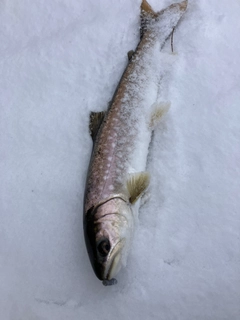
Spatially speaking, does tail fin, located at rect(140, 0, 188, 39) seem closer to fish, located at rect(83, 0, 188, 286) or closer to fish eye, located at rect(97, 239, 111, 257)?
fish, located at rect(83, 0, 188, 286)

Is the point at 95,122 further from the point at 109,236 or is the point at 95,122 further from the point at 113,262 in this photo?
the point at 113,262

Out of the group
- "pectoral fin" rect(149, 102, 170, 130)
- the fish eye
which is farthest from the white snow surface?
the fish eye

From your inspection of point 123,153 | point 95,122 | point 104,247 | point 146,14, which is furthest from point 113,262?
point 146,14

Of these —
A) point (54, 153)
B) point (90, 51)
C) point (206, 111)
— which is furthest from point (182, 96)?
point (54, 153)

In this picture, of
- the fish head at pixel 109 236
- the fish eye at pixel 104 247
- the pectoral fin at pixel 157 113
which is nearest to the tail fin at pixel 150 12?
the pectoral fin at pixel 157 113

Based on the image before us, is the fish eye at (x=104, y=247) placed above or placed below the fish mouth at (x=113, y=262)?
above

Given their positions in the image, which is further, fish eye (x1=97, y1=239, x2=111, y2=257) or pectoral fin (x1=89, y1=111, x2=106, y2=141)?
pectoral fin (x1=89, y1=111, x2=106, y2=141)

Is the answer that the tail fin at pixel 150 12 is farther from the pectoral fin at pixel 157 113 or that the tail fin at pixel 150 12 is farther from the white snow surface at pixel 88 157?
the pectoral fin at pixel 157 113
